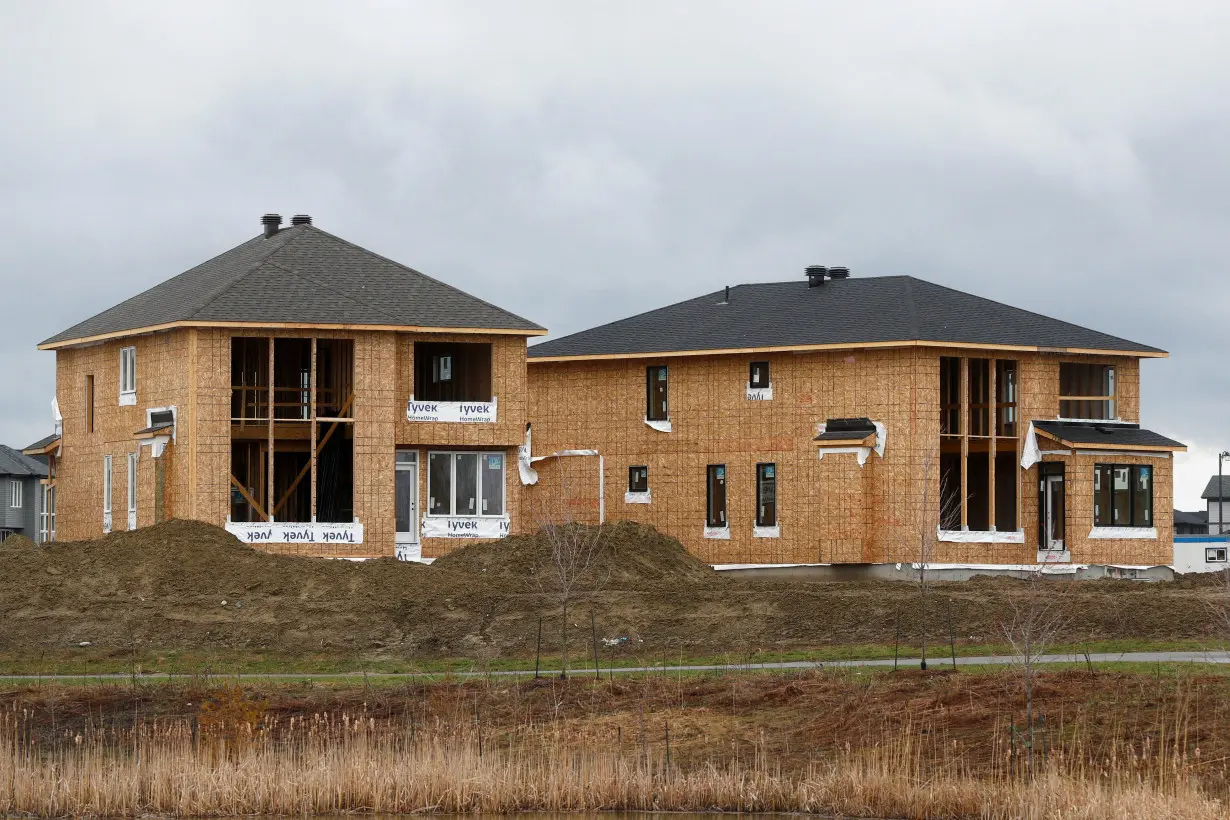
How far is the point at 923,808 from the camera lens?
22.8 m

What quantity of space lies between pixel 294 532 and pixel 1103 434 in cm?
2137

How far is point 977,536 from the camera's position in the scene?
2008 inches

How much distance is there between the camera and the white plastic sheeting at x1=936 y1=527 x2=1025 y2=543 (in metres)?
50.9

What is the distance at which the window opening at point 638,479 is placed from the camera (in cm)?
5531

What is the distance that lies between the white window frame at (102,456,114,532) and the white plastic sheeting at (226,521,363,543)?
5.86 metres

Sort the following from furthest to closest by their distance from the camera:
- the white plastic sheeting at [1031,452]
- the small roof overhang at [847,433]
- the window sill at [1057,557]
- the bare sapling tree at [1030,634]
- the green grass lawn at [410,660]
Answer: the white plastic sheeting at [1031,452]
the small roof overhang at [847,433]
the window sill at [1057,557]
the green grass lawn at [410,660]
the bare sapling tree at [1030,634]

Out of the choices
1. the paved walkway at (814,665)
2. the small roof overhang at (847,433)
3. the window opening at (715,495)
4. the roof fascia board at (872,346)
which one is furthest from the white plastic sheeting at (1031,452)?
the paved walkway at (814,665)

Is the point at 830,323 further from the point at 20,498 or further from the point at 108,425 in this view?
the point at 20,498

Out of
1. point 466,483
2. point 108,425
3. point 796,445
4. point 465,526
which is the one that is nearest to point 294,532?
point 465,526

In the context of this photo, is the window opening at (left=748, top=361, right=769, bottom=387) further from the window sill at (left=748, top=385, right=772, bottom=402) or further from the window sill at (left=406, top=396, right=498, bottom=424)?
the window sill at (left=406, top=396, right=498, bottom=424)

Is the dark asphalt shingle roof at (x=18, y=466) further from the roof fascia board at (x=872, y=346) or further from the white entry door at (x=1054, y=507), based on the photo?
the white entry door at (x=1054, y=507)

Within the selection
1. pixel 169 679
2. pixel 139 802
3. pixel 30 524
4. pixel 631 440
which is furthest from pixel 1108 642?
pixel 30 524

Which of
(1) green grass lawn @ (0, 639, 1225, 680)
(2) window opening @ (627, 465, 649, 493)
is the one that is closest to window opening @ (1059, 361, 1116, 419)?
(2) window opening @ (627, 465, 649, 493)

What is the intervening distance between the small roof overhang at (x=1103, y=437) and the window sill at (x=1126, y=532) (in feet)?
6.86
